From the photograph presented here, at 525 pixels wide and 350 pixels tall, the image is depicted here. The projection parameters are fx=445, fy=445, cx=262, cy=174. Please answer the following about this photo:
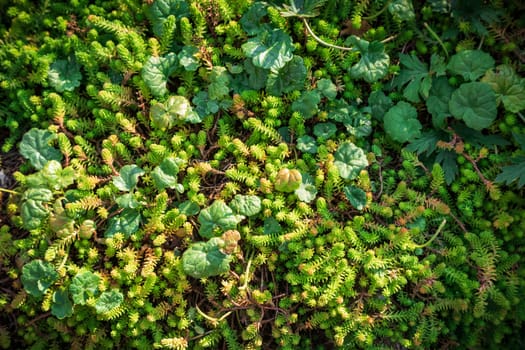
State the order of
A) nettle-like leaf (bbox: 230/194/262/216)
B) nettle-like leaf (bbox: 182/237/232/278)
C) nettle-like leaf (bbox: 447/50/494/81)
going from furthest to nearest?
nettle-like leaf (bbox: 447/50/494/81), nettle-like leaf (bbox: 230/194/262/216), nettle-like leaf (bbox: 182/237/232/278)

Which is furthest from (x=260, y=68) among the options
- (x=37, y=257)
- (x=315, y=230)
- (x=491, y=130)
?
(x=37, y=257)

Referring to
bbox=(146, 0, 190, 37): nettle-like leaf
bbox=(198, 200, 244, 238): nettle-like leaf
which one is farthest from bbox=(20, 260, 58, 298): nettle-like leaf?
bbox=(146, 0, 190, 37): nettle-like leaf

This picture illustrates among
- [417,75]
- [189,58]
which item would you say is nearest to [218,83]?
[189,58]

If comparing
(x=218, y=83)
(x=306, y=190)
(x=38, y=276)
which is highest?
(x=218, y=83)

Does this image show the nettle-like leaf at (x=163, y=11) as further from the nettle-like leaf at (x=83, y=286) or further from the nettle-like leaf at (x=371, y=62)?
the nettle-like leaf at (x=83, y=286)

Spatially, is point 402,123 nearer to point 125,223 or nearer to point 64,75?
point 125,223

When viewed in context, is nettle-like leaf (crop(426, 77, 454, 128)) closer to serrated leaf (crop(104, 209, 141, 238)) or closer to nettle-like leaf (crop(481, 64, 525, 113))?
nettle-like leaf (crop(481, 64, 525, 113))
